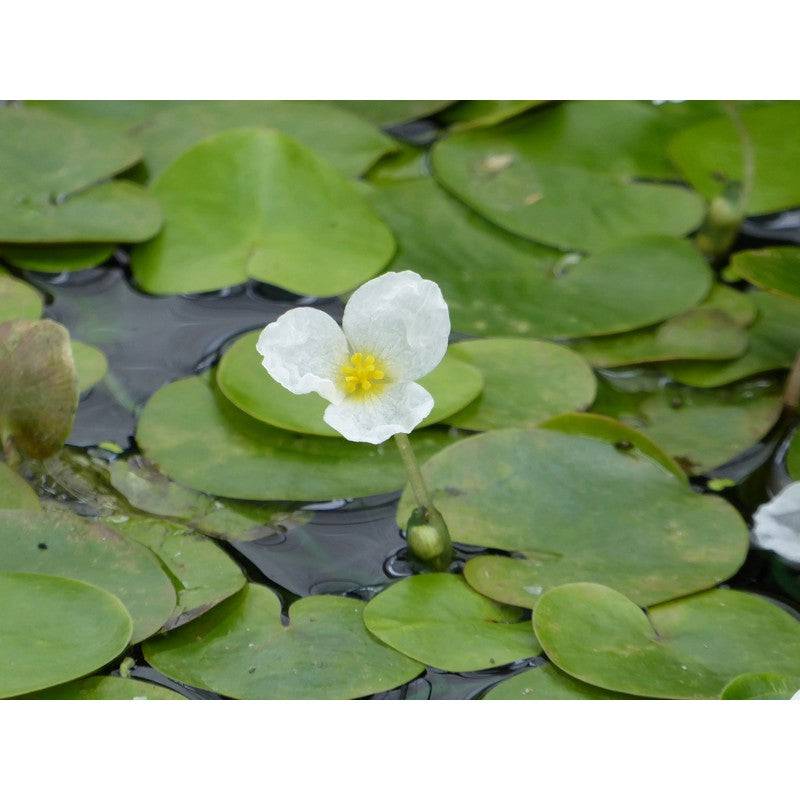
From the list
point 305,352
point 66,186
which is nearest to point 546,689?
point 305,352

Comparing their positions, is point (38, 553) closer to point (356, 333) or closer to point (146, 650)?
point (146, 650)

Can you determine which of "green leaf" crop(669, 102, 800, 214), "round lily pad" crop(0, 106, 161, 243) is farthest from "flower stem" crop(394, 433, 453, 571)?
"green leaf" crop(669, 102, 800, 214)

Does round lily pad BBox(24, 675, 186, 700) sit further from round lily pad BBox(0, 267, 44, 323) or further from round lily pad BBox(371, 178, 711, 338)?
round lily pad BBox(371, 178, 711, 338)

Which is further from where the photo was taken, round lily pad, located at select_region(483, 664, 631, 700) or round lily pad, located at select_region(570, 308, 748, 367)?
round lily pad, located at select_region(570, 308, 748, 367)

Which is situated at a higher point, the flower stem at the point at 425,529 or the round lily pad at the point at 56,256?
the round lily pad at the point at 56,256

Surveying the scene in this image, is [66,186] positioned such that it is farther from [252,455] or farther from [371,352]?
[371,352]

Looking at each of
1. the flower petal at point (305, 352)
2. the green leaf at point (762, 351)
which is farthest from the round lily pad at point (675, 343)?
the flower petal at point (305, 352)

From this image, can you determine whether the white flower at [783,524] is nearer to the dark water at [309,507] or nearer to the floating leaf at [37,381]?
the dark water at [309,507]
